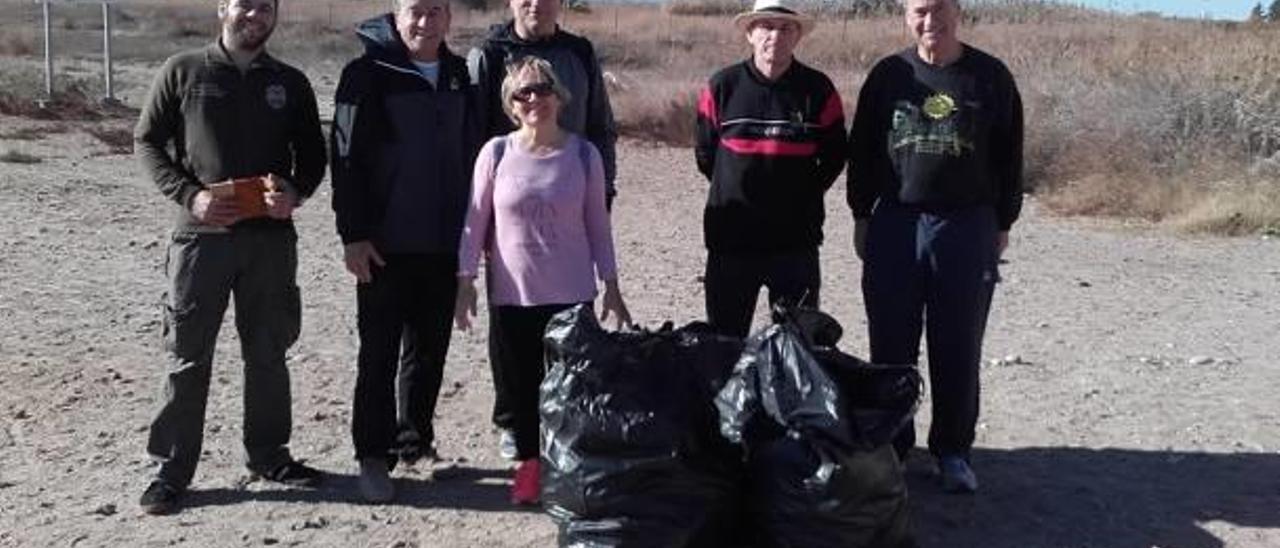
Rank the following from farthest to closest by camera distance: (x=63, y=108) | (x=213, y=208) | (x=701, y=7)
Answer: (x=701, y=7), (x=63, y=108), (x=213, y=208)

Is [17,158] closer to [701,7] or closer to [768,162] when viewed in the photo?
[768,162]

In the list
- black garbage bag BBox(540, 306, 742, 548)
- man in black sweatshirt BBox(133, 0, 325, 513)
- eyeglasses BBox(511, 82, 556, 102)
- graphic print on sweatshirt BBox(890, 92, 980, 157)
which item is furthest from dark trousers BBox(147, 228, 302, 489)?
graphic print on sweatshirt BBox(890, 92, 980, 157)

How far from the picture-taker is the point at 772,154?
16.8ft

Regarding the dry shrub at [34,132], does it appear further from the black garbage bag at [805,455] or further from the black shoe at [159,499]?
the black garbage bag at [805,455]

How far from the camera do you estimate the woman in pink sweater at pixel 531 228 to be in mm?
4777

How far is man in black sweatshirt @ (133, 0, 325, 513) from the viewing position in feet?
16.0

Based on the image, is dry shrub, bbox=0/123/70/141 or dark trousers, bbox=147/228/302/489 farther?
dry shrub, bbox=0/123/70/141

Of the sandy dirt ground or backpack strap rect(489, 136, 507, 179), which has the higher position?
backpack strap rect(489, 136, 507, 179)

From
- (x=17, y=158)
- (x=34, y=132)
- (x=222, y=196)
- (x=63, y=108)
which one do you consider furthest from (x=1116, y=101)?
(x=63, y=108)

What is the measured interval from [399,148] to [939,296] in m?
1.87

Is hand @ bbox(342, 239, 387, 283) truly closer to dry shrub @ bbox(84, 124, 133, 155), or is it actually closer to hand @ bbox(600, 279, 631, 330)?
hand @ bbox(600, 279, 631, 330)

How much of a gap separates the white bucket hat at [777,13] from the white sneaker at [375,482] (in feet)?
6.32

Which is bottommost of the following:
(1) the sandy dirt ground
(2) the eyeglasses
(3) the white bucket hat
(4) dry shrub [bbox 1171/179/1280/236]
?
(1) the sandy dirt ground

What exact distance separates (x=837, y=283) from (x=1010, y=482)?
422cm
